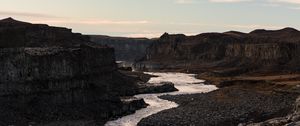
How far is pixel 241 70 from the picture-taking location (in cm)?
15162

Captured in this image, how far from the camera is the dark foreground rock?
66375 millimetres

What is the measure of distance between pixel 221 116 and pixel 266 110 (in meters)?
7.94

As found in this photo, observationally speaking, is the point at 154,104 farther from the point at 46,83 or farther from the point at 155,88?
the point at 155,88

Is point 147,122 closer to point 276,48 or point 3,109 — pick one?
point 3,109

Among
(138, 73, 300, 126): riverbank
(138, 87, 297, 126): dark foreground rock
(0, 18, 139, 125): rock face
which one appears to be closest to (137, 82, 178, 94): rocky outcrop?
(138, 87, 297, 126): dark foreground rock

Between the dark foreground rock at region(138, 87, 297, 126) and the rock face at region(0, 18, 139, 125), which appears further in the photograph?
the rock face at region(0, 18, 139, 125)

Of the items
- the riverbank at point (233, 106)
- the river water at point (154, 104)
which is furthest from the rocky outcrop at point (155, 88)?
the riverbank at point (233, 106)

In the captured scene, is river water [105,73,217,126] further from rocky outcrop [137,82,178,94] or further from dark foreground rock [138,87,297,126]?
rocky outcrop [137,82,178,94]

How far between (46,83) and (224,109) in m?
23.6

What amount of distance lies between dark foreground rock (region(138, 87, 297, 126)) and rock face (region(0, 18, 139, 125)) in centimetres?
879

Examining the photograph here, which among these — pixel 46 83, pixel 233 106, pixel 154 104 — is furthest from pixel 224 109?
pixel 46 83

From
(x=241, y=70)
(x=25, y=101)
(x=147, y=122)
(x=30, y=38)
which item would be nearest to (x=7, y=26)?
(x=30, y=38)

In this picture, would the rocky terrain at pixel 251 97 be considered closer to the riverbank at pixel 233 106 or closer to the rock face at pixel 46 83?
the riverbank at pixel 233 106

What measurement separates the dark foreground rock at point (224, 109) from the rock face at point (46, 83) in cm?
879
